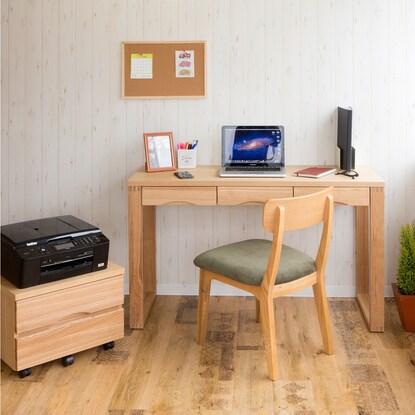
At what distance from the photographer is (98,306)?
3318 millimetres

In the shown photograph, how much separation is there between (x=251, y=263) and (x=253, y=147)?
0.89 metres

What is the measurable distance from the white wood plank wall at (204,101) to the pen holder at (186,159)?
149mm

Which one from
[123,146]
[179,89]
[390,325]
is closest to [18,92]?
[123,146]

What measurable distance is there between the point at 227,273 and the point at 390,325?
1038 mm

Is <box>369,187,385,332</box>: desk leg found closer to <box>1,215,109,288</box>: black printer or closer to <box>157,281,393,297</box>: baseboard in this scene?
<box>157,281,393,297</box>: baseboard

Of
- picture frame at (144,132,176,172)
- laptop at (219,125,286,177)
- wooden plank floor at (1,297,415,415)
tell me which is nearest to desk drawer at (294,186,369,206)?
A: laptop at (219,125,286,177)

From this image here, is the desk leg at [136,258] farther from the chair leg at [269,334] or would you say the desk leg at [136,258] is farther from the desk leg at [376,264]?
the desk leg at [376,264]

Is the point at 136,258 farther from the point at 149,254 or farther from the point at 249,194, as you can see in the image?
the point at 249,194

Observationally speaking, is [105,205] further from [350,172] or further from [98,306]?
[350,172]

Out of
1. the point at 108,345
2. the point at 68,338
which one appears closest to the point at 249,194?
the point at 108,345

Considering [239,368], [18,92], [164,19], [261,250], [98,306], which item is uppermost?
[164,19]

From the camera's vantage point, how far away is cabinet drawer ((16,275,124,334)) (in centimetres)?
308

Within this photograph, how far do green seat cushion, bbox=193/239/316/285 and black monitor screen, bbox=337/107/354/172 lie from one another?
64 centimetres

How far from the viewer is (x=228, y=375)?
10.3 feet
